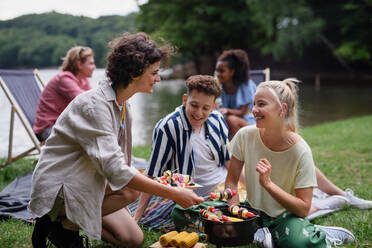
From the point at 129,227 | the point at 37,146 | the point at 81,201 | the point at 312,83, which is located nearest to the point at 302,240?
the point at 129,227

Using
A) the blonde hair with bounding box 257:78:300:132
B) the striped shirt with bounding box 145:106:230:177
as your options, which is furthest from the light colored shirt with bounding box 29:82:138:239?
the blonde hair with bounding box 257:78:300:132

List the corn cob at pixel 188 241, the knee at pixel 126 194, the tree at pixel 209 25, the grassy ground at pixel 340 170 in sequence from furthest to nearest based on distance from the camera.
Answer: the tree at pixel 209 25 < the grassy ground at pixel 340 170 < the knee at pixel 126 194 < the corn cob at pixel 188 241

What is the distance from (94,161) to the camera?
208 centimetres

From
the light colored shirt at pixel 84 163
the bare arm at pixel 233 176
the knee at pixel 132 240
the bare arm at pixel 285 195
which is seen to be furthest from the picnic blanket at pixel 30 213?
the bare arm at pixel 285 195

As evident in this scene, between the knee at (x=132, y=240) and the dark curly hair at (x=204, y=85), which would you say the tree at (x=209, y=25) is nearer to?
the dark curly hair at (x=204, y=85)

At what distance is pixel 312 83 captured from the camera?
99.0ft

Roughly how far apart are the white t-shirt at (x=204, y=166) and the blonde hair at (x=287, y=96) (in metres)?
0.81

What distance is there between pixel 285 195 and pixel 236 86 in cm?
301

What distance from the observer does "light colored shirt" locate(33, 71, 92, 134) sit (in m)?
4.76

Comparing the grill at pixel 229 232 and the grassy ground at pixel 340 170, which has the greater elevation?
the grill at pixel 229 232

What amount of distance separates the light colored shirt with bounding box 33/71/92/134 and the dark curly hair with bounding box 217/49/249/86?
1.97 meters

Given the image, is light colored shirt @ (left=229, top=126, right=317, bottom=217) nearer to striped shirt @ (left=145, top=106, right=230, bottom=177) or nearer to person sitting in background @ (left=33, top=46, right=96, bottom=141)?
striped shirt @ (left=145, top=106, right=230, bottom=177)

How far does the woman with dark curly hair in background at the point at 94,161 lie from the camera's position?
2094mm

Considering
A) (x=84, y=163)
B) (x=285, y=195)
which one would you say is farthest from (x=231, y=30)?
(x=84, y=163)
